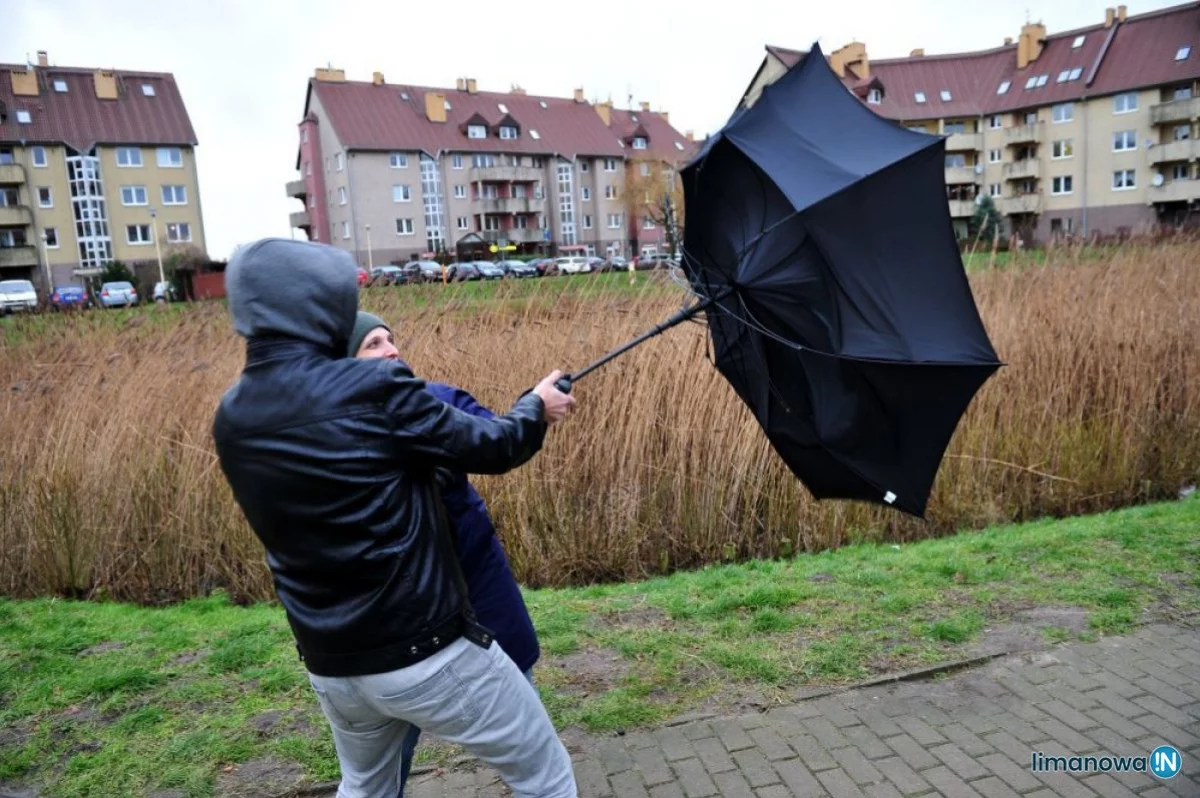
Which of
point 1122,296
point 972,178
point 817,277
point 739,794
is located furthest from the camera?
point 972,178

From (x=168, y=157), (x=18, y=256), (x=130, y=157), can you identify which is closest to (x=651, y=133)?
(x=168, y=157)

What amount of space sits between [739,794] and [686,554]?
3.14 metres

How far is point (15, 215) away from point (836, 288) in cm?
6668

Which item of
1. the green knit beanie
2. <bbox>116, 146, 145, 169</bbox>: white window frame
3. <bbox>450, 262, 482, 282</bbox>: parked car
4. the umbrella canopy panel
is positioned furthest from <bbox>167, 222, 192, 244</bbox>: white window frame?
the green knit beanie

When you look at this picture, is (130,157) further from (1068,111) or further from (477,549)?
(477,549)

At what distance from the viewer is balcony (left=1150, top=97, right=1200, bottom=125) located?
53.8 metres

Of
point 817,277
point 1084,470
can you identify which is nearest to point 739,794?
point 817,277

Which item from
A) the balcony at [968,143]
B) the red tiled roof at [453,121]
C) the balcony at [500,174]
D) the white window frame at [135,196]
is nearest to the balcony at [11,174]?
the white window frame at [135,196]

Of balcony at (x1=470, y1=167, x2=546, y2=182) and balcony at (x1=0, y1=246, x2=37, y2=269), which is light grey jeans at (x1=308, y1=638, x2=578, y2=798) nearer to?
balcony at (x1=0, y1=246, x2=37, y2=269)

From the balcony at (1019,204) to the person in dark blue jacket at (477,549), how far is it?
64.4m

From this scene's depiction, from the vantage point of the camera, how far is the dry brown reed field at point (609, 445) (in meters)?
6.18

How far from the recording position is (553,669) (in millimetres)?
4230

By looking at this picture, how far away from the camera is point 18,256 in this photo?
55750mm

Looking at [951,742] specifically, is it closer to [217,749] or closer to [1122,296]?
[217,749]
